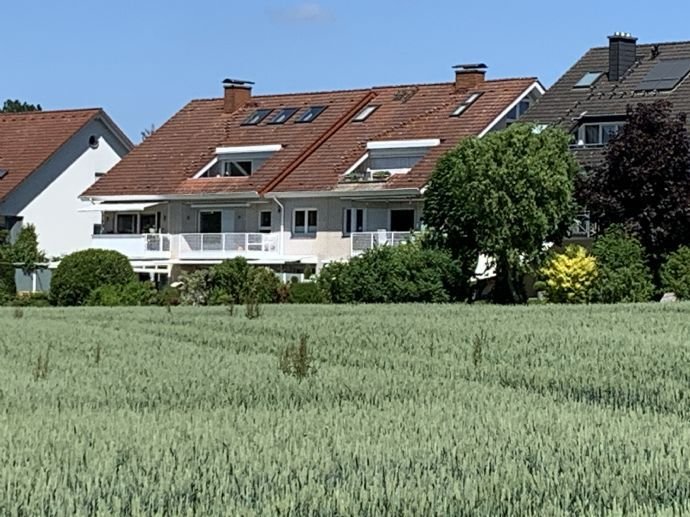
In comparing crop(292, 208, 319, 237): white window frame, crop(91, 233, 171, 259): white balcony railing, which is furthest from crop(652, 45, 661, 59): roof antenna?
crop(91, 233, 171, 259): white balcony railing

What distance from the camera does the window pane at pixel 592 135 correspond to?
52094mm

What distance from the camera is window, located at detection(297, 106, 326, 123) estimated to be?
6073cm

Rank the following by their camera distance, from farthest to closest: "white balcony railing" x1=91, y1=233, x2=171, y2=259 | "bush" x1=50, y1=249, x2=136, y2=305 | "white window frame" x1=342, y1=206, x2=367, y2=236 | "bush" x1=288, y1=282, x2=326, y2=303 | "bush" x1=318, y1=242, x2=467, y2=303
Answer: "white balcony railing" x1=91, y1=233, x2=171, y2=259
"white window frame" x1=342, y1=206, x2=367, y2=236
"bush" x1=50, y1=249, x2=136, y2=305
"bush" x1=288, y1=282, x2=326, y2=303
"bush" x1=318, y1=242, x2=467, y2=303

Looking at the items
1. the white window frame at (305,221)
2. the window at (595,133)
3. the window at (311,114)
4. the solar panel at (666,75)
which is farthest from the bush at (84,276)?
the solar panel at (666,75)

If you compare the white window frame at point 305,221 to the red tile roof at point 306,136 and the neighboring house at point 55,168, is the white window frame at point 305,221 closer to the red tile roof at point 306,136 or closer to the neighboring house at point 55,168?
the red tile roof at point 306,136

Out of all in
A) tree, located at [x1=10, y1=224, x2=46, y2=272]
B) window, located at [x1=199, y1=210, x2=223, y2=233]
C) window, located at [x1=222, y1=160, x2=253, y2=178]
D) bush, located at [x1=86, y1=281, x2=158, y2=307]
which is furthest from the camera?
window, located at [x1=222, y1=160, x2=253, y2=178]

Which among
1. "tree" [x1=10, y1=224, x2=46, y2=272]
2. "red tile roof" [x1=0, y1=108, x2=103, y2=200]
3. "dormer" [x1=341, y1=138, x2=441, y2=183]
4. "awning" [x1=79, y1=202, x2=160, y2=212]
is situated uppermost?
"red tile roof" [x1=0, y1=108, x2=103, y2=200]

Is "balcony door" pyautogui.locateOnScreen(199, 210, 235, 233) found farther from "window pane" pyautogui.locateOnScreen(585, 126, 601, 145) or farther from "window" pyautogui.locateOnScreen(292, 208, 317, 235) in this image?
"window pane" pyautogui.locateOnScreen(585, 126, 601, 145)

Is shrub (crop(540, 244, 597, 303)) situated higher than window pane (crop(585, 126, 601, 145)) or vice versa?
window pane (crop(585, 126, 601, 145))

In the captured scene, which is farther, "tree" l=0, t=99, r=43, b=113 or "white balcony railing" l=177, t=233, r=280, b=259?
"tree" l=0, t=99, r=43, b=113

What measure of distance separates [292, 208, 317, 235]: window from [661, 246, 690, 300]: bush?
1943 centimetres

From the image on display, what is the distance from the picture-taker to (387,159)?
55.3 m

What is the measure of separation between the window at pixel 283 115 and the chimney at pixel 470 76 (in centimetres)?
774

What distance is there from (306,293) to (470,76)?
19908mm
